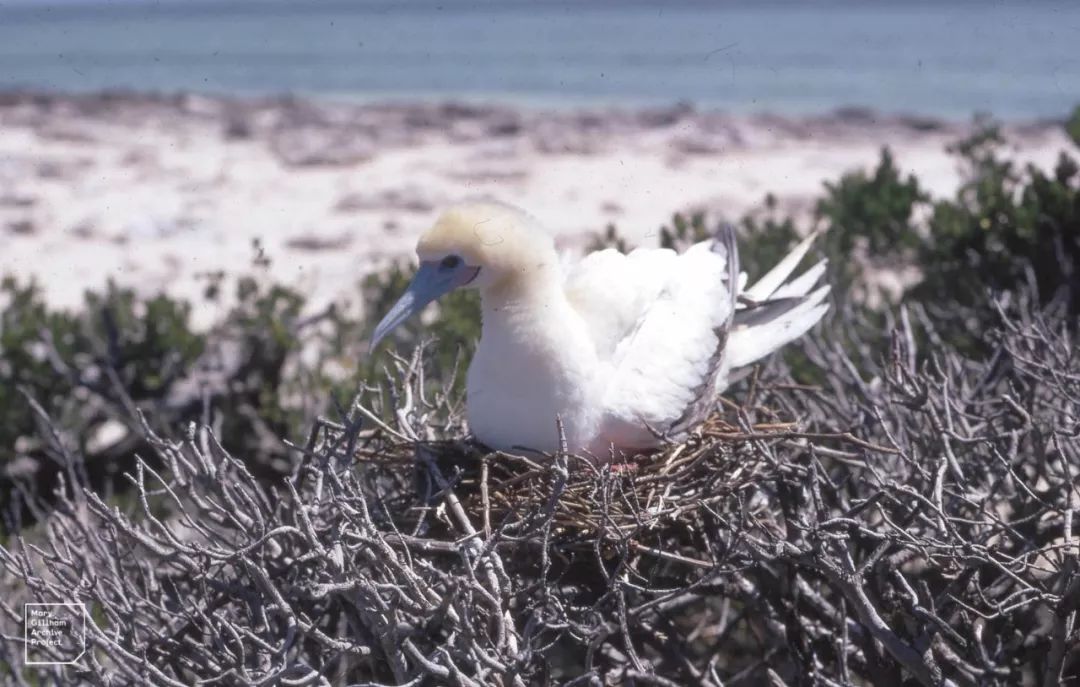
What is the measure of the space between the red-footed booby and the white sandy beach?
3.91m

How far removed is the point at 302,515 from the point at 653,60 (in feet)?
52.5

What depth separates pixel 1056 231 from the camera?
208 inches

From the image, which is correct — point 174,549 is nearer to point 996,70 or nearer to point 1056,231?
point 1056,231

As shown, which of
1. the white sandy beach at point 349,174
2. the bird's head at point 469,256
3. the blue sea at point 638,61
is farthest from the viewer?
the blue sea at point 638,61

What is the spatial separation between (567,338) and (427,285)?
1.30 ft

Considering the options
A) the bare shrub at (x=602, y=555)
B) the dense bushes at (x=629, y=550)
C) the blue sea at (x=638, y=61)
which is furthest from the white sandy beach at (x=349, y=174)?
the bare shrub at (x=602, y=555)

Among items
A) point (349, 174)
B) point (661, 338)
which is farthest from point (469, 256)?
point (349, 174)

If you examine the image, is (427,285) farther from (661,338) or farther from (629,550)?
(629,550)

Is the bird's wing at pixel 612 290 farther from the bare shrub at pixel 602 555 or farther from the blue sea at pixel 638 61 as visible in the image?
the blue sea at pixel 638 61

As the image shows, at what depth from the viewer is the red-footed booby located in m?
3.20

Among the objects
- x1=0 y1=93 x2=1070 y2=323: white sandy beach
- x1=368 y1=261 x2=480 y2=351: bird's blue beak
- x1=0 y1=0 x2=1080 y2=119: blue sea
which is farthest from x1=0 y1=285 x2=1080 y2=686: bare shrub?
x1=0 y1=0 x2=1080 y2=119: blue sea

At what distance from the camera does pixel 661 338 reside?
3.54 meters

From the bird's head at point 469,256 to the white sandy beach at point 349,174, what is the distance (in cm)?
405

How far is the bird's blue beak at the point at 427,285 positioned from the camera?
322cm
